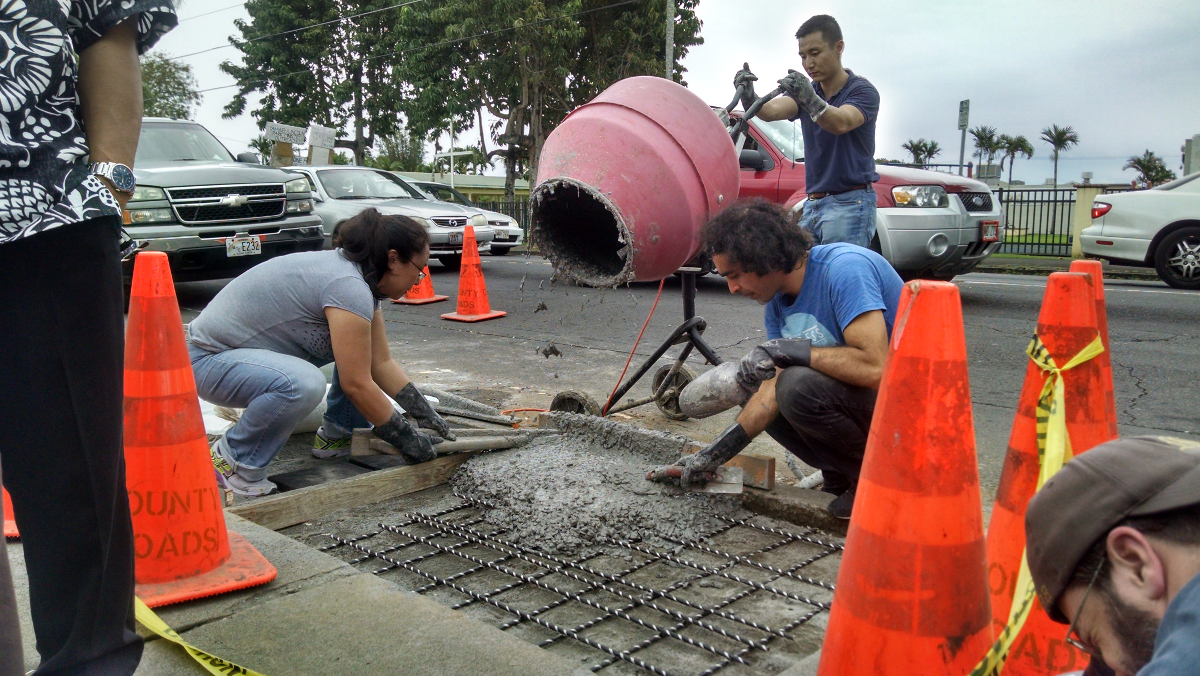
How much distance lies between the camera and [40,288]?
147 cm

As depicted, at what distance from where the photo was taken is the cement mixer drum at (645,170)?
9.63 feet

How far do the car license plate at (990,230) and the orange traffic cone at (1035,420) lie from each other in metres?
6.95

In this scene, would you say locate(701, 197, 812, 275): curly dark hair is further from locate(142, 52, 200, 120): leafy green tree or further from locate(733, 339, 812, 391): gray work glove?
locate(142, 52, 200, 120): leafy green tree

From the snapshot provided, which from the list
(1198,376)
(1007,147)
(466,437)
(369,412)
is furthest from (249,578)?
(1007,147)

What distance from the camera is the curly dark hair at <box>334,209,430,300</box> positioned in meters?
3.29

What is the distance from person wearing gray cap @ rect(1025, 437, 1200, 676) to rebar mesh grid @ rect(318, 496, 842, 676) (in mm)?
1056

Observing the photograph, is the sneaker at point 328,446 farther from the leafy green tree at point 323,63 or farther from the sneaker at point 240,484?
the leafy green tree at point 323,63

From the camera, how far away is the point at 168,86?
31.7 meters

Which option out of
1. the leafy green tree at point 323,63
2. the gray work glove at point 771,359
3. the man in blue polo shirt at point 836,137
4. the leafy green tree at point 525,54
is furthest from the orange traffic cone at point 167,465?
the leafy green tree at point 323,63

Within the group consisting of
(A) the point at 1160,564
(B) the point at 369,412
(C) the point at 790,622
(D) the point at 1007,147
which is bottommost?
(C) the point at 790,622

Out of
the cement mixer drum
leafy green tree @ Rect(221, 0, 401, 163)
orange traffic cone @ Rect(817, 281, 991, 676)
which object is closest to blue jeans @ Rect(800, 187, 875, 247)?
the cement mixer drum

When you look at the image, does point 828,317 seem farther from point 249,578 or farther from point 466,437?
point 249,578

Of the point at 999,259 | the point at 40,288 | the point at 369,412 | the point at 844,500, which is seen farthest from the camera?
the point at 999,259

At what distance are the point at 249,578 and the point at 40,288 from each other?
3.52 ft
